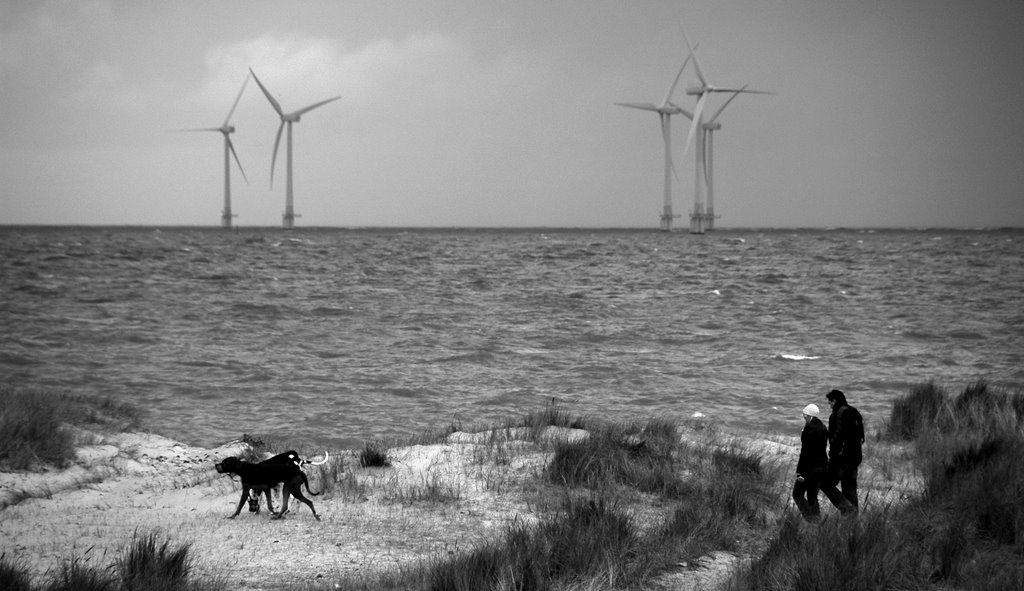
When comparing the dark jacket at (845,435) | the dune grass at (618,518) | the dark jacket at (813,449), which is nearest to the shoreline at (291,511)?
the dune grass at (618,518)

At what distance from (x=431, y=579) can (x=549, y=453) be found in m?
6.16

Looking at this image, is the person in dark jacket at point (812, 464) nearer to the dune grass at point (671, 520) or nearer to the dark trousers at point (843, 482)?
the dark trousers at point (843, 482)

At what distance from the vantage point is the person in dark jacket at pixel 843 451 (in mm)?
10641

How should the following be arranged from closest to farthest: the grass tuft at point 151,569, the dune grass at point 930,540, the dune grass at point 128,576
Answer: the dune grass at point 128,576, the grass tuft at point 151,569, the dune grass at point 930,540

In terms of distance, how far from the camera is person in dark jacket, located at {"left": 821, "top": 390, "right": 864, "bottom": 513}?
34.9ft

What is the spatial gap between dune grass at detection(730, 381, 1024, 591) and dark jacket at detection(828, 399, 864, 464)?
68 centimetres

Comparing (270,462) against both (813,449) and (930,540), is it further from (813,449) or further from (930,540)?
(930,540)

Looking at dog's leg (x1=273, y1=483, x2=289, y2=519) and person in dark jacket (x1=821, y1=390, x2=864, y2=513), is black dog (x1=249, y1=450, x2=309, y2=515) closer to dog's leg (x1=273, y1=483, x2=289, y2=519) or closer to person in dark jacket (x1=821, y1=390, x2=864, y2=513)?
dog's leg (x1=273, y1=483, x2=289, y2=519)

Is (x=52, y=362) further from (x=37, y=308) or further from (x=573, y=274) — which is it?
(x=573, y=274)

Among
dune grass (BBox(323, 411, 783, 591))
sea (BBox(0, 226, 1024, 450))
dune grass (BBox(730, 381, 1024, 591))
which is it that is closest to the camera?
dune grass (BBox(730, 381, 1024, 591))

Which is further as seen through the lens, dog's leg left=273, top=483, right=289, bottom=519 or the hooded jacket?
dog's leg left=273, top=483, right=289, bottom=519

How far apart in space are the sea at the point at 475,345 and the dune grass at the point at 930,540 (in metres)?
6.78

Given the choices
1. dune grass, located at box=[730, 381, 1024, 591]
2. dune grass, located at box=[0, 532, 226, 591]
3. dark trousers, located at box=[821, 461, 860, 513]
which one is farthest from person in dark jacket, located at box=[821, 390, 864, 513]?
dune grass, located at box=[0, 532, 226, 591]

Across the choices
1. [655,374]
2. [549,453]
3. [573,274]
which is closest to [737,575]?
[549,453]
